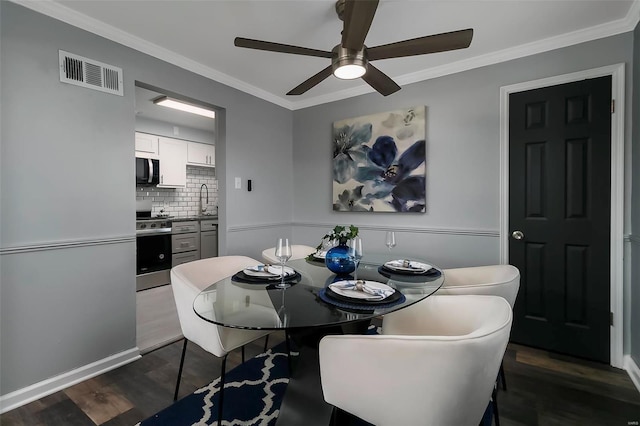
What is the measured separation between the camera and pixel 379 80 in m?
1.99

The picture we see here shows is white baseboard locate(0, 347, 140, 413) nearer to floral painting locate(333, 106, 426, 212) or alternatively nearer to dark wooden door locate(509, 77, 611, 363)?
floral painting locate(333, 106, 426, 212)

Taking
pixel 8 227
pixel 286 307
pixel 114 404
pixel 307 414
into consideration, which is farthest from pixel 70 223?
pixel 307 414

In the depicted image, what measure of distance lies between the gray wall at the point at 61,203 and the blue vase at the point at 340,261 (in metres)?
1.65

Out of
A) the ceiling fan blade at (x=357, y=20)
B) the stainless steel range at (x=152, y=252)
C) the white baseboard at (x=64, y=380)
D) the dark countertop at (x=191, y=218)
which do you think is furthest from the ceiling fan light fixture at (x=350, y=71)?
the dark countertop at (x=191, y=218)

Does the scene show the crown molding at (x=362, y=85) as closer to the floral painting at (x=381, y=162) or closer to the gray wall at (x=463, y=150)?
the gray wall at (x=463, y=150)

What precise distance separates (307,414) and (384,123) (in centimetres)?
265

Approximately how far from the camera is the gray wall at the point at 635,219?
2.00 m

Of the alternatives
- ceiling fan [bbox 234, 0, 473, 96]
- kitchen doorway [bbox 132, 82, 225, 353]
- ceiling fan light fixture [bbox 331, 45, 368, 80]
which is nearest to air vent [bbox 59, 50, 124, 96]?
kitchen doorway [bbox 132, 82, 225, 353]

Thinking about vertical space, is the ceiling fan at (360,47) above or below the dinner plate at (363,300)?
above

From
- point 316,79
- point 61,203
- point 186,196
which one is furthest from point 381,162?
point 186,196

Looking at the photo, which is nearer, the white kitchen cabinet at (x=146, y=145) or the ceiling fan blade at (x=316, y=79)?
the ceiling fan blade at (x=316, y=79)

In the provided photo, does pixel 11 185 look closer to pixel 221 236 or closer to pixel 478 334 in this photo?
pixel 221 236

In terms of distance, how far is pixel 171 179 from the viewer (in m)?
4.91

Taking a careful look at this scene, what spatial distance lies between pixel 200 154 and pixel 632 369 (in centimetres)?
582
